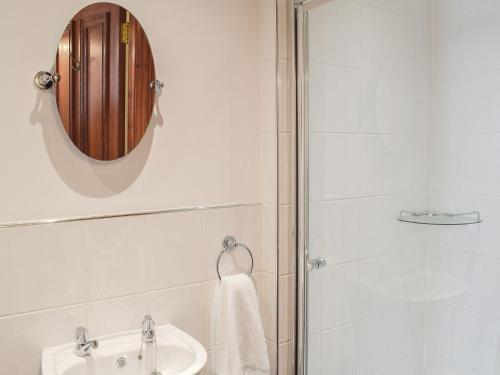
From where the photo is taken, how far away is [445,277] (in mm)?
1377

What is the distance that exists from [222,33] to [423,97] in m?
0.72

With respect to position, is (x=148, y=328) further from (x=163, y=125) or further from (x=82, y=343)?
(x=163, y=125)

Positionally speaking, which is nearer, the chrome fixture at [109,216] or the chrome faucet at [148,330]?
the chrome fixture at [109,216]

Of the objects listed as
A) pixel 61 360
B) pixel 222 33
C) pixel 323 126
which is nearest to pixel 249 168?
pixel 323 126

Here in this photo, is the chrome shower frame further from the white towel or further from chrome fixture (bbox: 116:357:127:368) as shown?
chrome fixture (bbox: 116:357:127:368)

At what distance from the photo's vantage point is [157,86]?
4.99 feet

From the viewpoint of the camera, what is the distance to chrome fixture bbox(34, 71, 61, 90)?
1336mm

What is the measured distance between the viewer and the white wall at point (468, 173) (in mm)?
1251

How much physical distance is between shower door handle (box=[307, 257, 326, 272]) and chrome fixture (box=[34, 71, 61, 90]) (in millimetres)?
1015

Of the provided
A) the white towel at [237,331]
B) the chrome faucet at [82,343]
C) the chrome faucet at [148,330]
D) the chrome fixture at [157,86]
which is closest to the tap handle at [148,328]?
the chrome faucet at [148,330]

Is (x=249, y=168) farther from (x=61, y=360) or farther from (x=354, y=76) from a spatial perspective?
(x=61, y=360)

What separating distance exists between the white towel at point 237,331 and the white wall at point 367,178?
7.9 inches

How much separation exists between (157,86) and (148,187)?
318 millimetres

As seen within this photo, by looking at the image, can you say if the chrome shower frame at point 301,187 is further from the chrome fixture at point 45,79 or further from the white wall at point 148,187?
the chrome fixture at point 45,79
